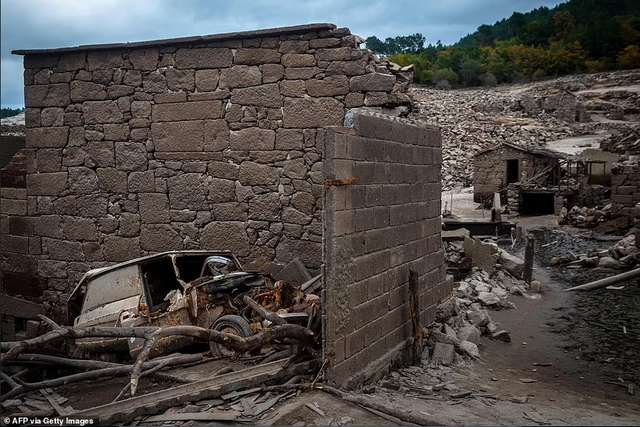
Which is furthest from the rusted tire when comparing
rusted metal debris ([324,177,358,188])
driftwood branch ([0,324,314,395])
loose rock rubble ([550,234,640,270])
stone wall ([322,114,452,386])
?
loose rock rubble ([550,234,640,270])

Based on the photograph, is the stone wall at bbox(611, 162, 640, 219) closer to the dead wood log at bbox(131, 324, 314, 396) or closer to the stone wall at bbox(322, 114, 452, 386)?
the stone wall at bbox(322, 114, 452, 386)

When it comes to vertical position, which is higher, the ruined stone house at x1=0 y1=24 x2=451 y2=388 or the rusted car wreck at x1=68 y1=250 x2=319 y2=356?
the ruined stone house at x1=0 y1=24 x2=451 y2=388

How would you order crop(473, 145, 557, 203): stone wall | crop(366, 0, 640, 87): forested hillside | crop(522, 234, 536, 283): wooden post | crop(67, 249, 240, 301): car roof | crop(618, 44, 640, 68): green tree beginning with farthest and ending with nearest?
1. crop(366, 0, 640, 87): forested hillside
2. crop(618, 44, 640, 68): green tree
3. crop(473, 145, 557, 203): stone wall
4. crop(522, 234, 536, 283): wooden post
5. crop(67, 249, 240, 301): car roof

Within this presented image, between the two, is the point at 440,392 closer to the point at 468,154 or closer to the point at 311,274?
the point at 311,274

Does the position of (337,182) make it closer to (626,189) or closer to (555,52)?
(626,189)

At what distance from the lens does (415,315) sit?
6867 mm

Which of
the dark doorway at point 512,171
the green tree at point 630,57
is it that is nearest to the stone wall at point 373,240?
the dark doorway at point 512,171

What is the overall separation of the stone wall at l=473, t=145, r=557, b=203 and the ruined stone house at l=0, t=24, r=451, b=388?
22.0 m

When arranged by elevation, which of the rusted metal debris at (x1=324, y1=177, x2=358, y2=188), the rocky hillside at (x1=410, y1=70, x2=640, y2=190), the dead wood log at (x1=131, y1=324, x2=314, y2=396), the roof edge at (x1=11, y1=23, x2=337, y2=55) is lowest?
the dead wood log at (x1=131, y1=324, x2=314, y2=396)

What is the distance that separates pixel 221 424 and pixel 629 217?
62.0ft

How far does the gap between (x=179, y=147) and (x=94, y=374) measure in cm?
350

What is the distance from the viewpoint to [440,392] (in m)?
5.98

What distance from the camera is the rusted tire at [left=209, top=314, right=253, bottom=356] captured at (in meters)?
5.85

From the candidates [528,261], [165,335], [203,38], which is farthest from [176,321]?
[528,261]
